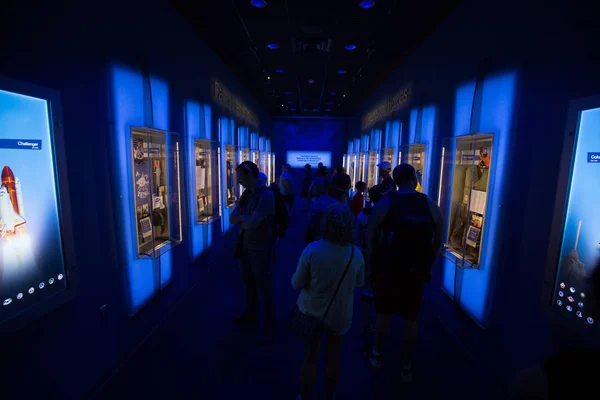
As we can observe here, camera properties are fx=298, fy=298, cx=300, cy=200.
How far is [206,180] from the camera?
5141 mm

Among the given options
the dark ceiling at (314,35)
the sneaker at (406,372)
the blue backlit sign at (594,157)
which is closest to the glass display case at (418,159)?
the dark ceiling at (314,35)

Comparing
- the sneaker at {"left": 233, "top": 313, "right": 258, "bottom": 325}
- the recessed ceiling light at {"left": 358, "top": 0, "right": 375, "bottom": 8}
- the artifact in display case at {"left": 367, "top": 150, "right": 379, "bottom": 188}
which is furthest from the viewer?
the artifact in display case at {"left": 367, "top": 150, "right": 379, "bottom": 188}

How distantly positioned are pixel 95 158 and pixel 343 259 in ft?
7.09

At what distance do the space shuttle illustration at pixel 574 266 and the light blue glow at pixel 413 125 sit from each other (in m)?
3.45

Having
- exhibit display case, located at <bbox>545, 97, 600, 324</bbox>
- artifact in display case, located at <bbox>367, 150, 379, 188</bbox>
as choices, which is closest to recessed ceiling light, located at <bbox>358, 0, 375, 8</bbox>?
exhibit display case, located at <bbox>545, 97, 600, 324</bbox>

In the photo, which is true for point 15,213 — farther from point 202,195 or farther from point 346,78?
point 346,78

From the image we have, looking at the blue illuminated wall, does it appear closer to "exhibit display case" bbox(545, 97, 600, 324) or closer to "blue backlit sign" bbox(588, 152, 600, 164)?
"exhibit display case" bbox(545, 97, 600, 324)

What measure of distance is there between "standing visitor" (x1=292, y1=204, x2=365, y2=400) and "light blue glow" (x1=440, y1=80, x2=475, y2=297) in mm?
2193

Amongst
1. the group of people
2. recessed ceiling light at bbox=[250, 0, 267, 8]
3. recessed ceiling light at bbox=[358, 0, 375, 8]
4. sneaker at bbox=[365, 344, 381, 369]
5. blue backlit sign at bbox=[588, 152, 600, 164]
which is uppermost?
recessed ceiling light at bbox=[250, 0, 267, 8]

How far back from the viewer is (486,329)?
9.29ft

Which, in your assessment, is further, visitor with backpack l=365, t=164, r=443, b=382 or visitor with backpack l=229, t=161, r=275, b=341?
visitor with backpack l=229, t=161, r=275, b=341

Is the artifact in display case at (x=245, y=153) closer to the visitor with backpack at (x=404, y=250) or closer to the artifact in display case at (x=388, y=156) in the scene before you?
the artifact in display case at (x=388, y=156)

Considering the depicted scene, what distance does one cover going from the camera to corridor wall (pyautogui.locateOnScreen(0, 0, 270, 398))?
1844 mm

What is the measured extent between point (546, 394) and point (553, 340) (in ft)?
5.42
